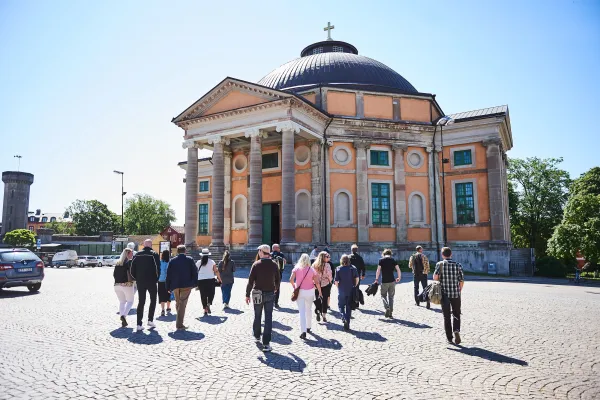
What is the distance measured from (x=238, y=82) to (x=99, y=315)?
20.3 metres

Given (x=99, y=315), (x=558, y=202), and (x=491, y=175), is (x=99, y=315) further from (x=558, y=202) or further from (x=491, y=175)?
(x=558, y=202)

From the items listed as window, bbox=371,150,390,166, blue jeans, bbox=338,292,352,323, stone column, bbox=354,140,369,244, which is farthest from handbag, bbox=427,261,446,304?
window, bbox=371,150,390,166

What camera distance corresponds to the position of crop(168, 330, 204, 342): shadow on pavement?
8.05 metres

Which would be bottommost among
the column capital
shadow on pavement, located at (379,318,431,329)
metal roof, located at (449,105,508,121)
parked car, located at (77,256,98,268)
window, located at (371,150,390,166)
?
parked car, located at (77,256,98,268)

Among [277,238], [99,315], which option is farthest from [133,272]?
[277,238]

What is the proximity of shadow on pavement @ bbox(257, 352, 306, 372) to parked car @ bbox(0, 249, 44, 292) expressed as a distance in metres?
13.3

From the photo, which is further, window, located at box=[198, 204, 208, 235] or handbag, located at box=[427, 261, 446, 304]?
window, located at box=[198, 204, 208, 235]

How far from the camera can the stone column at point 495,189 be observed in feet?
92.8

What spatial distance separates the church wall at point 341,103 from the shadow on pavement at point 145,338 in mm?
23723

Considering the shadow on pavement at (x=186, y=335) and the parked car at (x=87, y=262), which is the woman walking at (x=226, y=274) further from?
the parked car at (x=87, y=262)

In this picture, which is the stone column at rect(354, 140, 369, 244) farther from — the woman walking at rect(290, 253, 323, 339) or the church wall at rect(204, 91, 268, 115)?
the woman walking at rect(290, 253, 323, 339)

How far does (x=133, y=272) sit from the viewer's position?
29.8 ft

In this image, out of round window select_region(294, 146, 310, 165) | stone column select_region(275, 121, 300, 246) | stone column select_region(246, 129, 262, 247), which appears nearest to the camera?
stone column select_region(275, 121, 300, 246)

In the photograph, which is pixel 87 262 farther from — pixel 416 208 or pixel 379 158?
pixel 416 208
